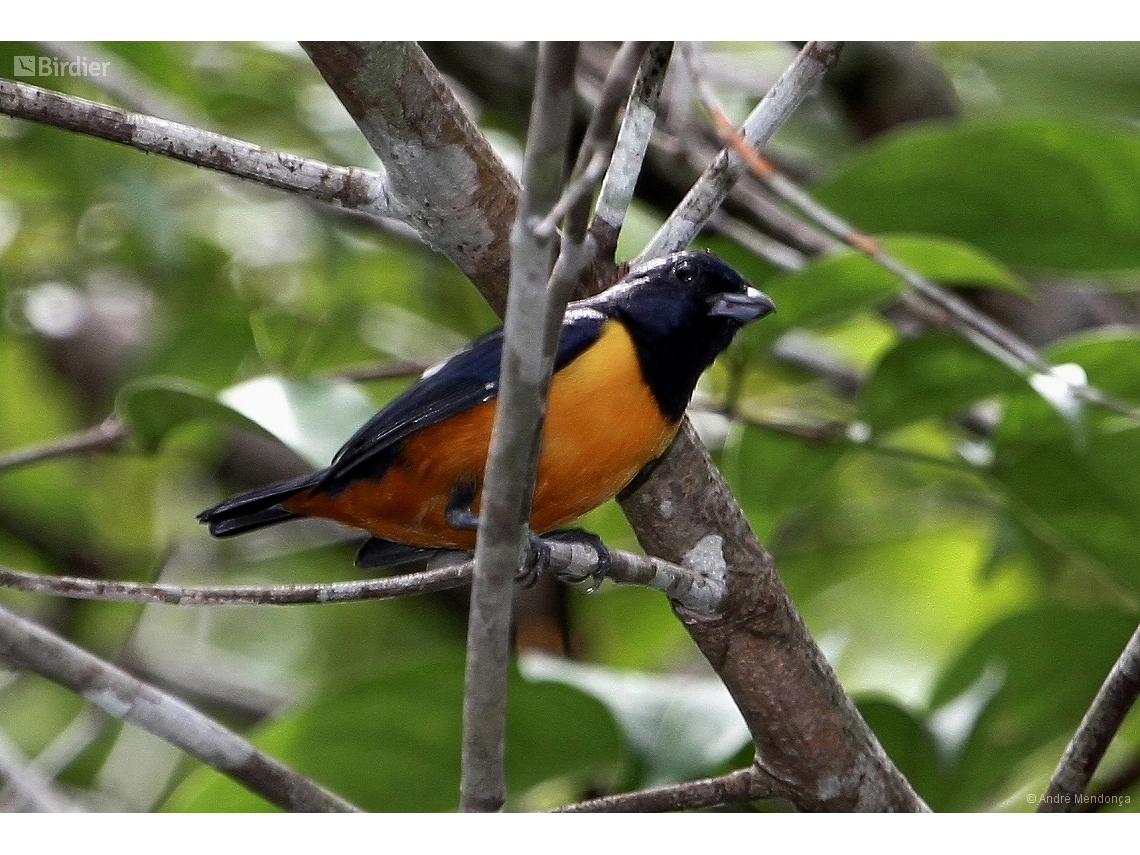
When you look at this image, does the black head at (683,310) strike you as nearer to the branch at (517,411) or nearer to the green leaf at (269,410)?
the green leaf at (269,410)

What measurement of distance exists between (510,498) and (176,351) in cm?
233

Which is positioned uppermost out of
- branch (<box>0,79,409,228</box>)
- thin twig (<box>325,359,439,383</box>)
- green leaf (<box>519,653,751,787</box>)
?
branch (<box>0,79,409,228</box>)

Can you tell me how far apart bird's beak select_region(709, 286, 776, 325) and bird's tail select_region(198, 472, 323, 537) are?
2.69ft

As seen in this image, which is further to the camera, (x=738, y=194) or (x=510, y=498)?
(x=738, y=194)

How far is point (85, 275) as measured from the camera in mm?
4574

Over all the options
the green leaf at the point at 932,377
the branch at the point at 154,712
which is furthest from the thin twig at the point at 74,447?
the green leaf at the point at 932,377

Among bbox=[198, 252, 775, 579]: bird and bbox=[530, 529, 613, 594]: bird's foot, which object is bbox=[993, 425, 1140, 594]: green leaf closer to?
A: bbox=[198, 252, 775, 579]: bird

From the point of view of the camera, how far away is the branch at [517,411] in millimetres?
1294

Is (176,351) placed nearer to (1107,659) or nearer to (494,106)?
(494,106)

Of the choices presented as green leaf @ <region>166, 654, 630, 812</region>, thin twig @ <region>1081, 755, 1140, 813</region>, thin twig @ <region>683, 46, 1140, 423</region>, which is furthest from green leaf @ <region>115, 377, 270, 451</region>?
thin twig @ <region>1081, 755, 1140, 813</region>

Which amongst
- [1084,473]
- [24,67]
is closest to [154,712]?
[24,67]

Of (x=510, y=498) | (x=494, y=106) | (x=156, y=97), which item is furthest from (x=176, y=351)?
(x=510, y=498)

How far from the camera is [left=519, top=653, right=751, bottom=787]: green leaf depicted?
9.27 feet

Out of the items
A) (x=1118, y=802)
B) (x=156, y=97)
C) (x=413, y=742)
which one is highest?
(x=156, y=97)
